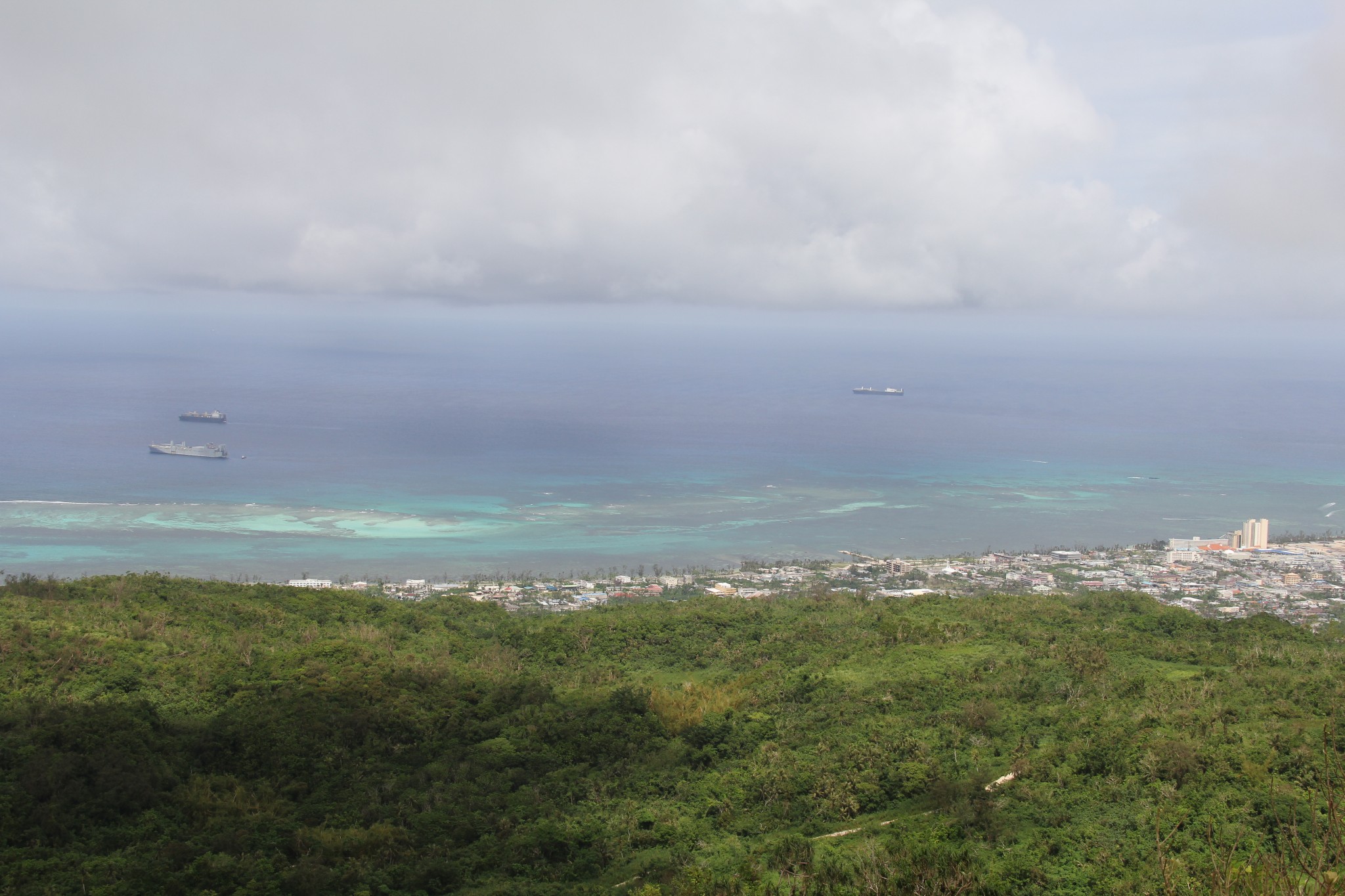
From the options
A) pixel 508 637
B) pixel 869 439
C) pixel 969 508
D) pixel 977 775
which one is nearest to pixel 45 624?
pixel 508 637

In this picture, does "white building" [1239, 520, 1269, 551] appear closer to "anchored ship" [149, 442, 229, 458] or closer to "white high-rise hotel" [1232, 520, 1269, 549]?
"white high-rise hotel" [1232, 520, 1269, 549]

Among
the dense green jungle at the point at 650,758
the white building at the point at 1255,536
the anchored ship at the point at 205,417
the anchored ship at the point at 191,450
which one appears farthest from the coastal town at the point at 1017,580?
the anchored ship at the point at 205,417

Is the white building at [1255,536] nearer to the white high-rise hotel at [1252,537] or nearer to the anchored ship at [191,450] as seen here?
the white high-rise hotel at [1252,537]

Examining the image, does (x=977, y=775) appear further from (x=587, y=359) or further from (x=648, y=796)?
(x=587, y=359)

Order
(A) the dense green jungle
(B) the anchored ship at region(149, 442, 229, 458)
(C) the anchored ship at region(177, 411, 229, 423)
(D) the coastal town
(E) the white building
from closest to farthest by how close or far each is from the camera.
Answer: (A) the dense green jungle, (D) the coastal town, (E) the white building, (B) the anchored ship at region(149, 442, 229, 458), (C) the anchored ship at region(177, 411, 229, 423)

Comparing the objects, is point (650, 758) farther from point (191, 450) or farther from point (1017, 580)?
point (191, 450)

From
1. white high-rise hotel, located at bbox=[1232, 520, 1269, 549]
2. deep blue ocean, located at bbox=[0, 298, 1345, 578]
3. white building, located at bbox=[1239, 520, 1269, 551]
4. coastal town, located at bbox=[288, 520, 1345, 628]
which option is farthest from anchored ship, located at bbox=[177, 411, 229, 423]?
white building, located at bbox=[1239, 520, 1269, 551]
